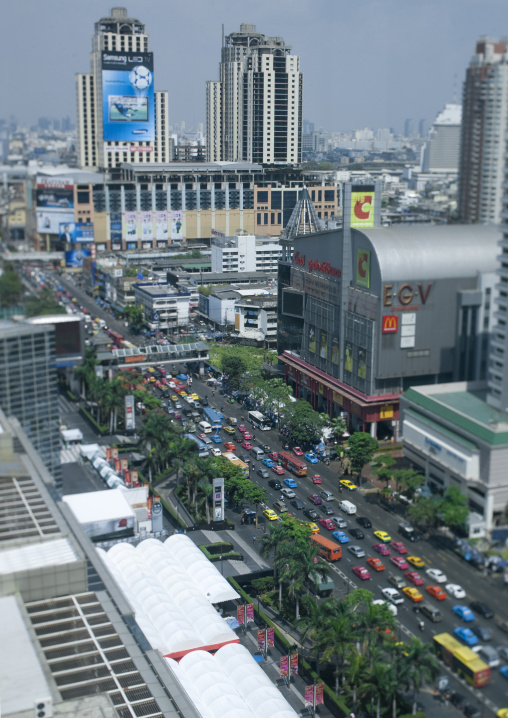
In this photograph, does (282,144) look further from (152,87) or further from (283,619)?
(283,619)

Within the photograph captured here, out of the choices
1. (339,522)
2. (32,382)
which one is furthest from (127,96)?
(339,522)

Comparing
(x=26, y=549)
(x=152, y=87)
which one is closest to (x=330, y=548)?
(x=26, y=549)

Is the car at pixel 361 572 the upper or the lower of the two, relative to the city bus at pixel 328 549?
upper

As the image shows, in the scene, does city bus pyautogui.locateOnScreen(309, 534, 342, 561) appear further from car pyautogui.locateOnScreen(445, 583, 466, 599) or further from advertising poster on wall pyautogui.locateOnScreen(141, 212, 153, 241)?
advertising poster on wall pyautogui.locateOnScreen(141, 212, 153, 241)

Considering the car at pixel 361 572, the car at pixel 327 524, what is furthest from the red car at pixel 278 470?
the car at pixel 361 572

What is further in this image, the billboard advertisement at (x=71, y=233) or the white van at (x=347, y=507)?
the billboard advertisement at (x=71, y=233)

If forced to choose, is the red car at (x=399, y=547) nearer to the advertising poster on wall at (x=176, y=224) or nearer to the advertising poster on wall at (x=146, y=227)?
the advertising poster on wall at (x=146, y=227)

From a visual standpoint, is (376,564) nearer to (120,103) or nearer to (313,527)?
(313,527)
